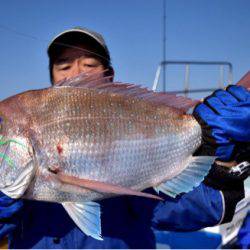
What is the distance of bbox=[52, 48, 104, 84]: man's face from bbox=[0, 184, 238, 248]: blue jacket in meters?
0.81

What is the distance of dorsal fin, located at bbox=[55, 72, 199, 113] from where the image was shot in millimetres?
1743

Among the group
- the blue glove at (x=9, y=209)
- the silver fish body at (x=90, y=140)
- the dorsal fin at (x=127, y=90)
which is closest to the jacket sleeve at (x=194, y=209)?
the silver fish body at (x=90, y=140)

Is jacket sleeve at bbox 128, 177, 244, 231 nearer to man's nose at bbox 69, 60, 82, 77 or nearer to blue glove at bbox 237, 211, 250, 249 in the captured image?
blue glove at bbox 237, 211, 250, 249

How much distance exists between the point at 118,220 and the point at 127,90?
0.79 m

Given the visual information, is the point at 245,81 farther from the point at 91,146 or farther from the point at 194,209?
the point at 91,146

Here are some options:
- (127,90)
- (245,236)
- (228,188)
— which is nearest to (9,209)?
(127,90)

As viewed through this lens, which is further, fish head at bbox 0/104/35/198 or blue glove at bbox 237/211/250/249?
blue glove at bbox 237/211/250/249

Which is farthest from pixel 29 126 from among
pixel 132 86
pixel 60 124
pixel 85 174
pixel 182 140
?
pixel 182 140

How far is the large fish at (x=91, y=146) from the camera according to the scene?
64.0 inches

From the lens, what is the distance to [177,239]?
466cm

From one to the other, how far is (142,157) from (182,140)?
23cm

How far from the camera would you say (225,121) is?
192 cm

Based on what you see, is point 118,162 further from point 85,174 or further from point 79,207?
point 79,207

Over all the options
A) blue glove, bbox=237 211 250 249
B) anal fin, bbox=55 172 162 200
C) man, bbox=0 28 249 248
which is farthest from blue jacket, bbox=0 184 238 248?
anal fin, bbox=55 172 162 200
